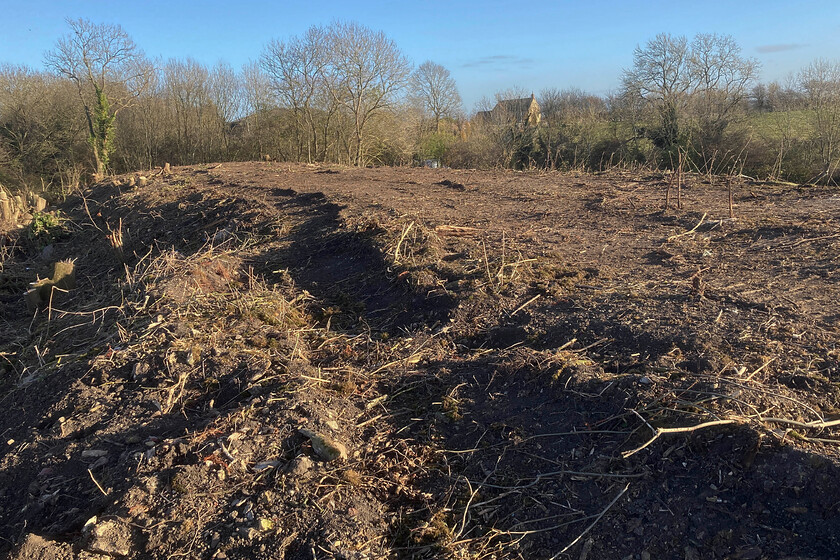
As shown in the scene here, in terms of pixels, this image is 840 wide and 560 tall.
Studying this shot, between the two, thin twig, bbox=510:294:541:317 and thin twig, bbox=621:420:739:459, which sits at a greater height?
thin twig, bbox=510:294:541:317

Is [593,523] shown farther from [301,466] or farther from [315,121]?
[315,121]

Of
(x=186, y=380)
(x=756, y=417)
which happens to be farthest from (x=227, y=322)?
(x=756, y=417)

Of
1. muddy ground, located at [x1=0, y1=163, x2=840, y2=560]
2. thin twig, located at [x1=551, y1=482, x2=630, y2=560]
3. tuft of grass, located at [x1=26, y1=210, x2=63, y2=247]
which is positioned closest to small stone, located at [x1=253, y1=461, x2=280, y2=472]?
muddy ground, located at [x1=0, y1=163, x2=840, y2=560]

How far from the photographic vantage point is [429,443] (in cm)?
271

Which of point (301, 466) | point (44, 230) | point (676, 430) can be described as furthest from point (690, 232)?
point (44, 230)

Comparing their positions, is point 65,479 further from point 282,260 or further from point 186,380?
point 282,260

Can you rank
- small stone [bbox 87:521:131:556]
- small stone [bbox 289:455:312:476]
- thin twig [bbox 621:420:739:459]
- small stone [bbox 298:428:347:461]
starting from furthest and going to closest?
small stone [bbox 298:428:347:461] < small stone [bbox 289:455:312:476] < thin twig [bbox 621:420:739:459] < small stone [bbox 87:521:131:556]

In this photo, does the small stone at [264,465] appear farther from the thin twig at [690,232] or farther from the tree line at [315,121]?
the tree line at [315,121]

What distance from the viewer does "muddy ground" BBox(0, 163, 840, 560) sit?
2.07 meters

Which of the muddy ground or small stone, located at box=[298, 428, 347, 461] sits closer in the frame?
the muddy ground

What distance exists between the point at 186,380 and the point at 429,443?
4.95ft

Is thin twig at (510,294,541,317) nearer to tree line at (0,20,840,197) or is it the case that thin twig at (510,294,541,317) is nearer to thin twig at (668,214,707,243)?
thin twig at (668,214,707,243)

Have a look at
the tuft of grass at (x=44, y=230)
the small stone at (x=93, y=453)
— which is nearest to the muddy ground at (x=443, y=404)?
the small stone at (x=93, y=453)

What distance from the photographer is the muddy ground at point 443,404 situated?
2066 millimetres
